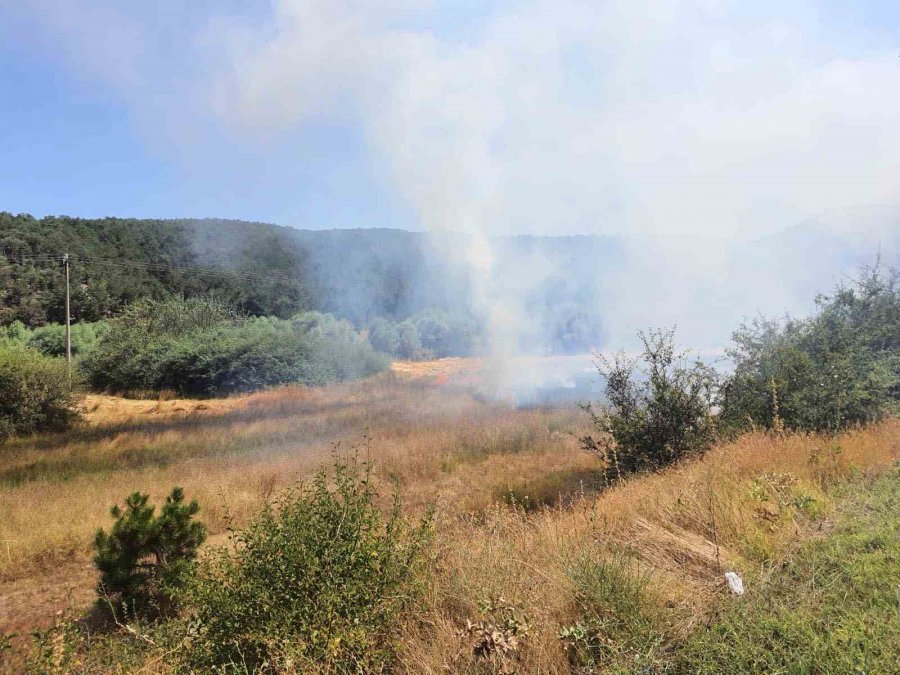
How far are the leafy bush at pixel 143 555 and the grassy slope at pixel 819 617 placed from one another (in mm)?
4797

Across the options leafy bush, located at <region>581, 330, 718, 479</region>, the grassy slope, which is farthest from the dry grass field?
leafy bush, located at <region>581, 330, 718, 479</region>

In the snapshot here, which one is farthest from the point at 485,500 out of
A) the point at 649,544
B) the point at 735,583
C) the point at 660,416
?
the point at 735,583

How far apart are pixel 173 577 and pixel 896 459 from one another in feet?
25.5

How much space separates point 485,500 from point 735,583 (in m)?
5.77

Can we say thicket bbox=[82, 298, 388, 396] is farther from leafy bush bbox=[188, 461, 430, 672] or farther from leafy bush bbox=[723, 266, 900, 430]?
leafy bush bbox=[188, 461, 430, 672]

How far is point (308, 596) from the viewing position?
3.04 metres

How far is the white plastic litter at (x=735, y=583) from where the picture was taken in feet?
10.00

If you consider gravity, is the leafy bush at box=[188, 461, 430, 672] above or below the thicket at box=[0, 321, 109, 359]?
below

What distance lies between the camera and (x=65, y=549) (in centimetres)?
722

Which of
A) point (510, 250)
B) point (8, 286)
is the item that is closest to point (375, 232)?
point (510, 250)

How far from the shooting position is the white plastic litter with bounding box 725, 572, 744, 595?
3047 mm

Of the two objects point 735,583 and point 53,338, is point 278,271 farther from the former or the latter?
point 735,583

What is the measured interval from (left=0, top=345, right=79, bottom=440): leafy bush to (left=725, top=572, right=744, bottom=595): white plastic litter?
2064 centimetres

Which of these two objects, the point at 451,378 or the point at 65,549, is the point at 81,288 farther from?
the point at 65,549
